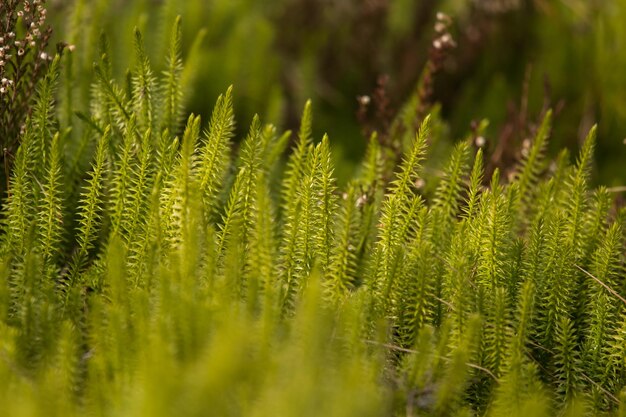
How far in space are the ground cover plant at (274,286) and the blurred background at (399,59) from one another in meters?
0.40

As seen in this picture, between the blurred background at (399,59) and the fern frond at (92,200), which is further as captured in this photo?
the blurred background at (399,59)

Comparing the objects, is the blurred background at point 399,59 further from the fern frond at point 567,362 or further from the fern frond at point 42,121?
the fern frond at point 567,362

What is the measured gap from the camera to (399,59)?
201 centimetres

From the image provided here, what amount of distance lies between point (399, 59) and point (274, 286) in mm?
1187

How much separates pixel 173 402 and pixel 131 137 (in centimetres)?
44

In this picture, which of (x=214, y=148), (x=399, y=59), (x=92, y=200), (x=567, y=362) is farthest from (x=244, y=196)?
(x=399, y=59)

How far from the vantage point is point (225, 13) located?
1.88 meters

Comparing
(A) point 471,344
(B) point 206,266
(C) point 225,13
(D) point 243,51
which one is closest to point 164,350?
(B) point 206,266

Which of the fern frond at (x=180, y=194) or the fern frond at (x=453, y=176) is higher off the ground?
the fern frond at (x=180, y=194)

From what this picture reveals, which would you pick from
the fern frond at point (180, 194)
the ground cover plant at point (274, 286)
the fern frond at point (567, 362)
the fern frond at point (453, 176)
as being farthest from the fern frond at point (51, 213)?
the fern frond at point (567, 362)

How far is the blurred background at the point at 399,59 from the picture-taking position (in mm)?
1656

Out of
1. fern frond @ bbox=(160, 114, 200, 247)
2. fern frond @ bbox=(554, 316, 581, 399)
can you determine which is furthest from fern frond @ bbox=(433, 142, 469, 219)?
fern frond @ bbox=(160, 114, 200, 247)

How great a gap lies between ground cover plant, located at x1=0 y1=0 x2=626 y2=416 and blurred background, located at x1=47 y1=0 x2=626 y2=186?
399mm

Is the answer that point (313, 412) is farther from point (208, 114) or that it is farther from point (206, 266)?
point (208, 114)
